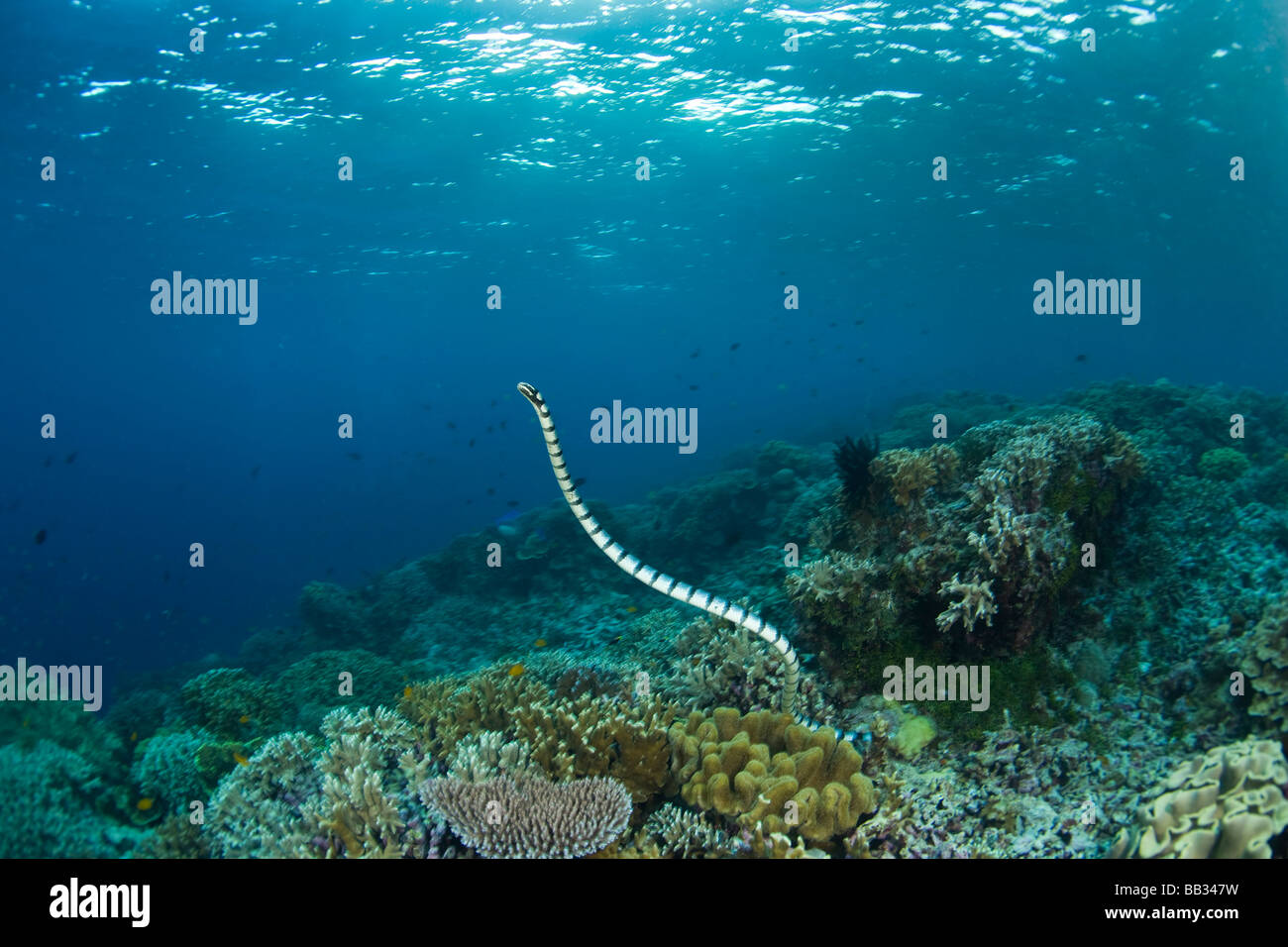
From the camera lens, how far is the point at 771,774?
4160mm

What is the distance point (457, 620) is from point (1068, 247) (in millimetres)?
47243

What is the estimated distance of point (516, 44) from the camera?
17.2 meters

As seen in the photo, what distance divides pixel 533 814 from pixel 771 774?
5.14 feet

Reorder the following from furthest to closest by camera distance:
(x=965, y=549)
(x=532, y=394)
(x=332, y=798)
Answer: (x=965, y=549)
(x=532, y=394)
(x=332, y=798)

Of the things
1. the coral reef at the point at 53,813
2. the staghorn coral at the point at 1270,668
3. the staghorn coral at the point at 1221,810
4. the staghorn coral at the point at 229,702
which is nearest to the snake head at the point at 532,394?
the staghorn coral at the point at 1221,810

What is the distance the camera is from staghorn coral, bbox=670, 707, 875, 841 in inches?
155

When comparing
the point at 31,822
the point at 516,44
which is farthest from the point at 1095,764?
the point at 516,44

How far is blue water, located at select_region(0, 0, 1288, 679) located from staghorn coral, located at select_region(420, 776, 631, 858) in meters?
17.6

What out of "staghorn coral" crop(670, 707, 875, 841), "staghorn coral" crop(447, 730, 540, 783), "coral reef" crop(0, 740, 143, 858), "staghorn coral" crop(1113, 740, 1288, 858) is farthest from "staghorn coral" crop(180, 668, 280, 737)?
"staghorn coral" crop(1113, 740, 1288, 858)

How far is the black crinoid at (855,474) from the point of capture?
6734mm

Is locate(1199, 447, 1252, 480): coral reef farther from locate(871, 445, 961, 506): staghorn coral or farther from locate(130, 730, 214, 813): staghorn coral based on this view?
locate(130, 730, 214, 813): staghorn coral

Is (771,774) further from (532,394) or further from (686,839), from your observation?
(532,394)

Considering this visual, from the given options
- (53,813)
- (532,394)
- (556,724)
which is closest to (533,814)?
(556,724)

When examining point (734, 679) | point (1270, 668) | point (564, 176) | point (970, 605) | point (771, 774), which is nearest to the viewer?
point (1270, 668)
